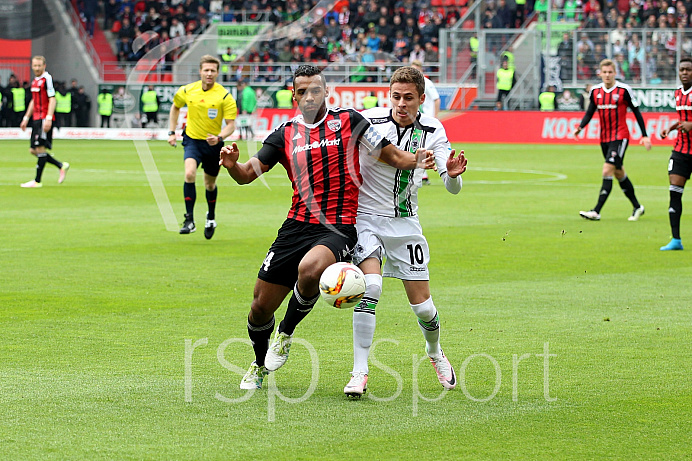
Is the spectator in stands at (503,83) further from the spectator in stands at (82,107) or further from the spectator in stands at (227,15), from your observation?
the spectator in stands at (82,107)

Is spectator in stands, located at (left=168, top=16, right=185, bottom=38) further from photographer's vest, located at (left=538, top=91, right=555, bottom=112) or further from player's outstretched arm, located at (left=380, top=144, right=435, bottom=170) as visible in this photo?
player's outstretched arm, located at (left=380, top=144, right=435, bottom=170)

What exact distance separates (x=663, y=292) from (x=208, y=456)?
20.7 ft

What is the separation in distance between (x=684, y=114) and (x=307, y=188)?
28.1 feet

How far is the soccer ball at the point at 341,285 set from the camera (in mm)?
6023

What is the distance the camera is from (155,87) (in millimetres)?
45094

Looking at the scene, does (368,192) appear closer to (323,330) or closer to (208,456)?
(323,330)

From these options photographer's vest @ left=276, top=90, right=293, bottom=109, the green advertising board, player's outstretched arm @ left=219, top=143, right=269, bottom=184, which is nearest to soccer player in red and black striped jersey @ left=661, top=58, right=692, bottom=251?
player's outstretched arm @ left=219, top=143, right=269, bottom=184

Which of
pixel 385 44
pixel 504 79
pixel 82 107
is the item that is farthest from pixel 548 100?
pixel 82 107

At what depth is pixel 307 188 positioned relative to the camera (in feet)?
21.7

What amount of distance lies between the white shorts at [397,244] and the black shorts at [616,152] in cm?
1036

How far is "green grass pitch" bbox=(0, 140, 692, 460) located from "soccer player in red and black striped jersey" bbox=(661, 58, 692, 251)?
0.51 metres

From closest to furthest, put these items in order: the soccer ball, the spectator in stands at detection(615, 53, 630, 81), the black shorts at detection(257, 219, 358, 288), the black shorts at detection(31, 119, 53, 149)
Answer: the soccer ball → the black shorts at detection(257, 219, 358, 288) → the black shorts at detection(31, 119, 53, 149) → the spectator in stands at detection(615, 53, 630, 81)

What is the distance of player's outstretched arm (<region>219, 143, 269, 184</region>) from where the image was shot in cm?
624


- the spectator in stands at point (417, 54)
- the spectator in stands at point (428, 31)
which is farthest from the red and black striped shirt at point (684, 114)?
the spectator in stands at point (428, 31)
